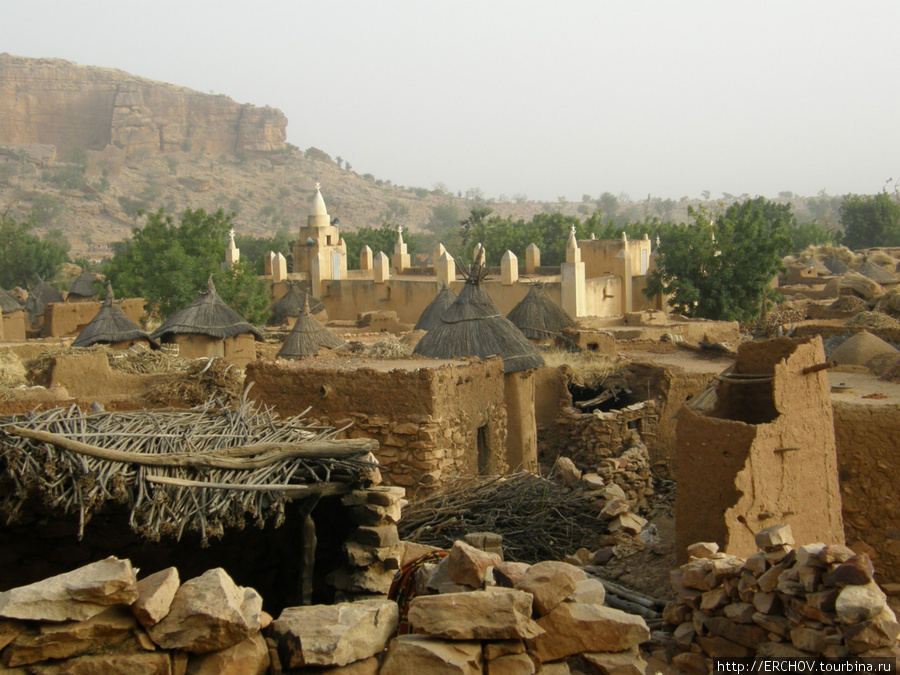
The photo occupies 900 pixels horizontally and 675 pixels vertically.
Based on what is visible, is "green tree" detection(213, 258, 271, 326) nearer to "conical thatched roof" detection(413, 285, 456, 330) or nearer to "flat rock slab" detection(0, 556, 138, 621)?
"conical thatched roof" detection(413, 285, 456, 330)

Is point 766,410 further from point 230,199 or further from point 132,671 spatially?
point 230,199

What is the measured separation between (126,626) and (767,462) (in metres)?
5.30

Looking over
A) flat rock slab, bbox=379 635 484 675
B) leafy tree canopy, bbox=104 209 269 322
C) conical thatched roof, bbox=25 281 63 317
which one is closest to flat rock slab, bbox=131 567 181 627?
flat rock slab, bbox=379 635 484 675

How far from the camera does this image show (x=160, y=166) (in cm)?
10925

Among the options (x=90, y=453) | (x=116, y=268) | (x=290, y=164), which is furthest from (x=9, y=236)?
(x=290, y=164)

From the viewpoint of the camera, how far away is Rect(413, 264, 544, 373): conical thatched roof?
530 inches

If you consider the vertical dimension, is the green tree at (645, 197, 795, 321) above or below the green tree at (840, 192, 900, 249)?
below

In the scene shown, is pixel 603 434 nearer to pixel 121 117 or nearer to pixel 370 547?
pixel 370 547

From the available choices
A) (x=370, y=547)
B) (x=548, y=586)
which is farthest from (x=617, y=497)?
(x=548, y=586)

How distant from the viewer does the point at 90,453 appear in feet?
18.0

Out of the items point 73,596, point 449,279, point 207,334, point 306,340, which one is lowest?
point 73,596

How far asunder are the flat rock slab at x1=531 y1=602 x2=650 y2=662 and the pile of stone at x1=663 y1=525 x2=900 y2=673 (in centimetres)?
113

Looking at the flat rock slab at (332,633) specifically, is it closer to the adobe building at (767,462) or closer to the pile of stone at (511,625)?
the pile of stone at (511,625)

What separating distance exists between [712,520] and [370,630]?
12.7ft
